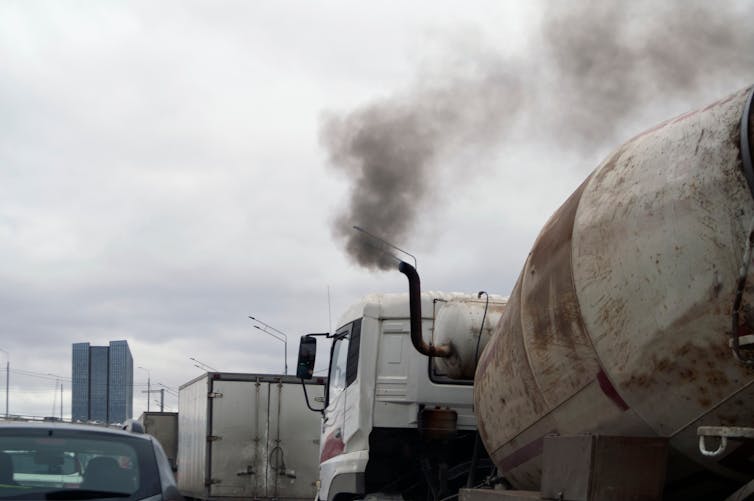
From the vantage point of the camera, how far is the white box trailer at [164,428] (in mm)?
28750

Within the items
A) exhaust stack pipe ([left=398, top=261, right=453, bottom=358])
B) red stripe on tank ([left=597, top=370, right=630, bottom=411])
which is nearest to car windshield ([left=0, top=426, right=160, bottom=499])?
exhaust stack pipe ([left=398, top=261, right=453, bottom=358])

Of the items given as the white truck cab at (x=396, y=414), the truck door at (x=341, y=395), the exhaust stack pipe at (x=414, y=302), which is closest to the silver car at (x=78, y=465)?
the exhaust stack pipe at (x=414, y=302)

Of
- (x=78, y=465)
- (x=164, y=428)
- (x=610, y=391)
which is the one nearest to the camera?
(x=610, y=391)

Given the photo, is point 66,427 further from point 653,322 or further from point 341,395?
point 341,395

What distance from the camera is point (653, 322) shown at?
15.4 ft

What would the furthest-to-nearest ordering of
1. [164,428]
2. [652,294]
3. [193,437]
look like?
1. [164,428]
2. [193,437]
3. [652,294]

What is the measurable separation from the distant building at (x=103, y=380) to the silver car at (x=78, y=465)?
212ft

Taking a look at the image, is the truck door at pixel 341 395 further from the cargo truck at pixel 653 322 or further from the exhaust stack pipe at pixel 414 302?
the cargo truck at pixel 653 322

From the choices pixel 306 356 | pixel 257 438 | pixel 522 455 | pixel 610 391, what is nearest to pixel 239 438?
pixel 257 438

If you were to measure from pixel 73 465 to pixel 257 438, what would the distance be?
44.0ft

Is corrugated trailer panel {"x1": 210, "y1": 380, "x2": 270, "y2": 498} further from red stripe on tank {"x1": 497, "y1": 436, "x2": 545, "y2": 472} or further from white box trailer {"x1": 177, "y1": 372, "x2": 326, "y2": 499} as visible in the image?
red stripe on tank {"x1": 497, "y1": 436, "x2": 545, "y2": 472}

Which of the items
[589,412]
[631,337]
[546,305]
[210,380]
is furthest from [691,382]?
[210,380]

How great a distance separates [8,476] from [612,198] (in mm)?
3655

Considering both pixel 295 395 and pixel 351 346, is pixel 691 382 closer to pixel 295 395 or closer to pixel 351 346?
pixel 351 346
